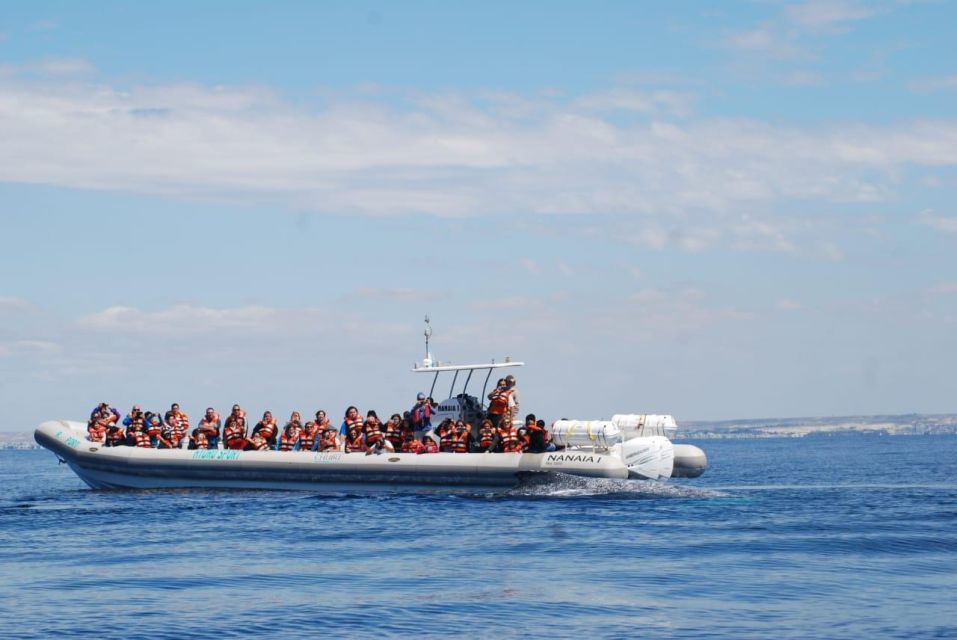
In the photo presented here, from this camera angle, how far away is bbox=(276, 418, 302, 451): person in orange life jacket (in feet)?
92.5

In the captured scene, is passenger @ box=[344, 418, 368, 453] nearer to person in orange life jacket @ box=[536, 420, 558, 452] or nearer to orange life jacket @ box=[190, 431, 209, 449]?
orange life jacket @ box=[190, 431, 209, 449]

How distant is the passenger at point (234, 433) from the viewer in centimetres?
2844

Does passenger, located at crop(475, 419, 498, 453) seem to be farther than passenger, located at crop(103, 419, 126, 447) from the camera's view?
No

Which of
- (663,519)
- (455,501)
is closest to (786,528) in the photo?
(663,519)

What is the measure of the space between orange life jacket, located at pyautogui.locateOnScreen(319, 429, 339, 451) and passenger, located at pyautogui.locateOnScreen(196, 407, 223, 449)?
3.12 meters

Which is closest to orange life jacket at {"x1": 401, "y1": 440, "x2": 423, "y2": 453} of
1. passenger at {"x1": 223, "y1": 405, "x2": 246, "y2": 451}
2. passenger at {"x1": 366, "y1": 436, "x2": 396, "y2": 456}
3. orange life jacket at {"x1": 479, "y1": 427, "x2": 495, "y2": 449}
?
passenger at {"x1": 366, "y1": 436, "x2": 396, "y2": 456}

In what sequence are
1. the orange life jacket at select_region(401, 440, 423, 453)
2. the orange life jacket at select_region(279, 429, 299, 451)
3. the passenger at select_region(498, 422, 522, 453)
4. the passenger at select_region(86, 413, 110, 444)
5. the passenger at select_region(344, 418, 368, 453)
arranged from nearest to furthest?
the passenger at select_region(498, 422, 522, 453) < the orange life jacket at select_region(401, 440, 423, 453) < the passenger at select_region(344, 418, 368, 453) < the orange life jacket at select_region(279, 429, 299, 451) < the passenger at select_region(86, 413, 110, 444)

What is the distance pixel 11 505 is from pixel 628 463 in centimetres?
1436

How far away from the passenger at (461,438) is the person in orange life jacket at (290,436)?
4261 millimetres

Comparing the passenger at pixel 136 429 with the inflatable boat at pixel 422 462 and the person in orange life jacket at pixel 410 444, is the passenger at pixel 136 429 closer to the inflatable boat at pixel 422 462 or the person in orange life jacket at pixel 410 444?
the inflatable boat at pixel 422 462

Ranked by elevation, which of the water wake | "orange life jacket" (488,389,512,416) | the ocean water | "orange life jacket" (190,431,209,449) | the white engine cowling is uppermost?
"orange life jacket" (488,389,512,416)

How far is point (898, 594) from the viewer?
14188mm

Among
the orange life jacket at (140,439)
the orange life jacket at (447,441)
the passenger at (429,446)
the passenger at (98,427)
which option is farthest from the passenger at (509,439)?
the passenger at (98,427)

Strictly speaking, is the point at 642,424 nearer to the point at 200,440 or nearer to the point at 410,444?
the point at 410,444
